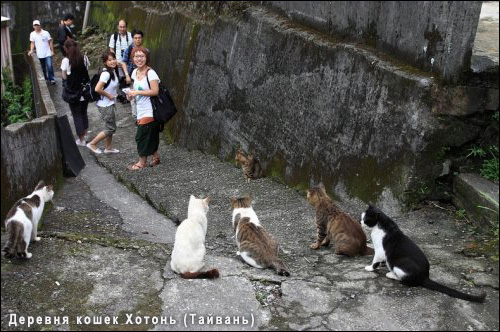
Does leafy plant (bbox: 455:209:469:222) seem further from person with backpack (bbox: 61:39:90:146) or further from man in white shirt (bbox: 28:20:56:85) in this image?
man in white shirt (bbox: 28:20:56:85)

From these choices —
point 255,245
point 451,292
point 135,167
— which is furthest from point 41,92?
point 451,292

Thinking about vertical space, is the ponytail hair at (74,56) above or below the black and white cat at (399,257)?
above

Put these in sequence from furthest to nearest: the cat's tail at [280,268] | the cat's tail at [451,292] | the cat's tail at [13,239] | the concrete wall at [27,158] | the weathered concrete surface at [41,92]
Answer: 1. the weathered concrete surface at [41,92]
2. the concrete wall at [27,158]
3. the cat's tail at [280,268]
4. the cat's tail at [13,239]
5. the cat's tail at [451,292]

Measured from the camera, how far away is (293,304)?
4562mm

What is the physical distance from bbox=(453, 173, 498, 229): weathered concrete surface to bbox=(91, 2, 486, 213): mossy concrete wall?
0.96ft

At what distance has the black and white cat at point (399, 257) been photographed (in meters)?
4.61

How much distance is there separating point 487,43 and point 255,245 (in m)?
4.15

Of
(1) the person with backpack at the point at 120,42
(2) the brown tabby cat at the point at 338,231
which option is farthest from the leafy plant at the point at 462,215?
(1) the person with backpack at the point at 120,42

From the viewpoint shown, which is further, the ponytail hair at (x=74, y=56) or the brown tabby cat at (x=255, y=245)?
the ponytail hair at (x=74, y=56)

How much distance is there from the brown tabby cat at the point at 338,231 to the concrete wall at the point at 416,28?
186 cm

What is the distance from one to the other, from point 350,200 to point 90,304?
132 inches

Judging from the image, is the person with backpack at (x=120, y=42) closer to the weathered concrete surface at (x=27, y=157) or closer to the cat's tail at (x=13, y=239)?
the weathered concrete surface at (x=27, y=157)

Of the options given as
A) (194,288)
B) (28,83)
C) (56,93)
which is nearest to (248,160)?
(194,288)

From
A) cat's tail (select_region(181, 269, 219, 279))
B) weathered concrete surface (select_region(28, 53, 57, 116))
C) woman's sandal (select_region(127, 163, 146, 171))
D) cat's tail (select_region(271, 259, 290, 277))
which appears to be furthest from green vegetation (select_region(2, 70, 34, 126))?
cat's tail (select_region(271, 259, 290, 277))
